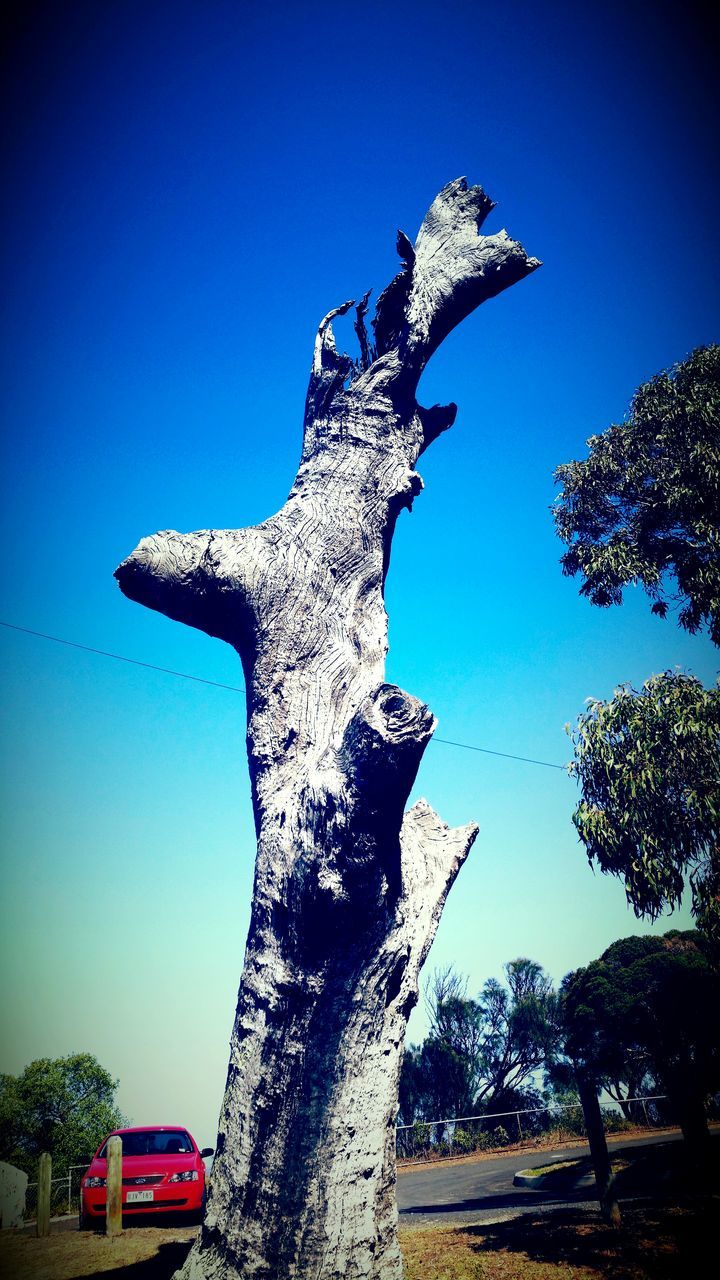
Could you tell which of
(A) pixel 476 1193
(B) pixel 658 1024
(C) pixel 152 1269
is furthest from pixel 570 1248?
(A) pixel 476 1193

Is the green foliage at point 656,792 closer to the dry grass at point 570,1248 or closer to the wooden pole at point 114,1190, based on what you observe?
the dry grass at point 570,1248

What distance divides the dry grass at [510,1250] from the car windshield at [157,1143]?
0.83 meters

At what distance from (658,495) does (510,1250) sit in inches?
333

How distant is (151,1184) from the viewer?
647 cm

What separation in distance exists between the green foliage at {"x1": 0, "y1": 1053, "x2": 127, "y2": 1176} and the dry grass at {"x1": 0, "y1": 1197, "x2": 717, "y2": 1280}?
1581 cm

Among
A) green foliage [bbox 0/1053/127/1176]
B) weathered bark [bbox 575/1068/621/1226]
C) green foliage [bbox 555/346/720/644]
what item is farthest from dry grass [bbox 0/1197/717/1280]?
green foliage [bbox 0/1053/127/1176]

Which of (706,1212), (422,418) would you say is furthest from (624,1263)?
(422,418)

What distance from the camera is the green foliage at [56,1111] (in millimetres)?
18578

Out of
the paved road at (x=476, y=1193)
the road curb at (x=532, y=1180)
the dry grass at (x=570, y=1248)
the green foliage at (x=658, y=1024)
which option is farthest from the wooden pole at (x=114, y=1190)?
the road curb at (x=532, y=1180)

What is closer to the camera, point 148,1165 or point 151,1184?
point 151,1184

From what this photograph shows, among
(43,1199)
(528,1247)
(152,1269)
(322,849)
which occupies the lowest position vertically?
(43,1199)

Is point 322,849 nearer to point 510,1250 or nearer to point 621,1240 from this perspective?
point 510,1250

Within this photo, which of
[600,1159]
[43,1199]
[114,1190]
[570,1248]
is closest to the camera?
[570,1248]

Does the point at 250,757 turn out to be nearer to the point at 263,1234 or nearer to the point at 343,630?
the point at 343,630
